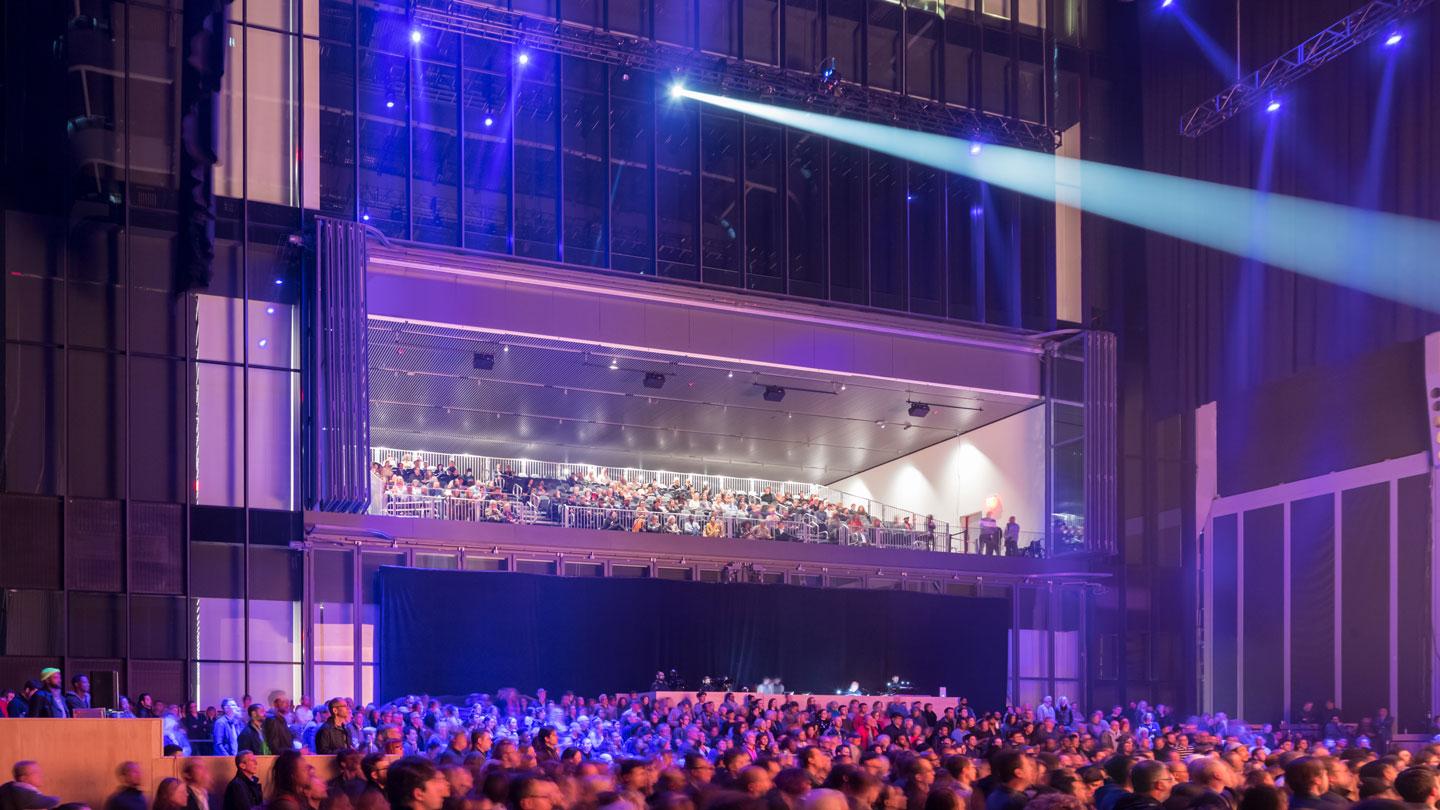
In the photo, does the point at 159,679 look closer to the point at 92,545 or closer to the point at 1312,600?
the point at 92,545

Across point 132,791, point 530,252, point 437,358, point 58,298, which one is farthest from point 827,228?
point 132,791

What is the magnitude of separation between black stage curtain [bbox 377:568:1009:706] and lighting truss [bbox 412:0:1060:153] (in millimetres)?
9847

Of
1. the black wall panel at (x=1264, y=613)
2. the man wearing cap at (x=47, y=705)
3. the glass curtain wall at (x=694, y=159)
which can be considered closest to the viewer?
the man wearing cap at (x=47, y=705)

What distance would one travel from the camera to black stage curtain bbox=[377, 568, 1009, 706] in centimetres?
2752

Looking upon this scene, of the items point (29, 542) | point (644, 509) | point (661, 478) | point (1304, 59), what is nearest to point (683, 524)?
point (644, 509)

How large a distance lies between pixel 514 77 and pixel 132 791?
24163 millimetres

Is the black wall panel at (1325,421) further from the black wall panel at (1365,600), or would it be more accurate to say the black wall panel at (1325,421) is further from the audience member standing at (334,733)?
the audience member standing at (334,733)

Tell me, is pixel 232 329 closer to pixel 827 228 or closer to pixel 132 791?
pixel 827 228

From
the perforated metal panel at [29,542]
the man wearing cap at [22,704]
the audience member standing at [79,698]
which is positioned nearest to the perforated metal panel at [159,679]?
the perforated metal panel at [29,542]

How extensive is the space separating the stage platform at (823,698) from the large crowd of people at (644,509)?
4.15 m

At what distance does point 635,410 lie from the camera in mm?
35438

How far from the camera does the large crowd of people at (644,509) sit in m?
29.5

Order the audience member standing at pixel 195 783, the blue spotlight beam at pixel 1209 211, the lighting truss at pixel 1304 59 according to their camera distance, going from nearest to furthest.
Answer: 1. the audience member standing at pixel 195 783
2. the lighting truss at pixel 1304 59
3. the blue spotlight beam at pixel 1209 211

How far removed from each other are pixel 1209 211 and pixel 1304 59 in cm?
701
